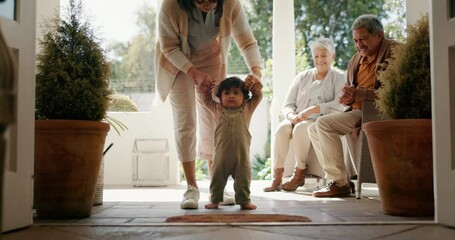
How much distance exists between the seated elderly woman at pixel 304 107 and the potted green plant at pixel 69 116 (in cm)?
206

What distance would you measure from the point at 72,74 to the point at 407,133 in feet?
5.05

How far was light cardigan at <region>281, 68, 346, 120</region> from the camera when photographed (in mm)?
4371

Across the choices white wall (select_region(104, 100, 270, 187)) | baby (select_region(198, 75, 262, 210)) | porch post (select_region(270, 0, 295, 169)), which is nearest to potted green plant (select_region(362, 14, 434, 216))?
baby (select_region(198, 75, 262, 210))

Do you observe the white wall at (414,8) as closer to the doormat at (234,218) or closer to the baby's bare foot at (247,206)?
the baby's bare foot at (247,206)

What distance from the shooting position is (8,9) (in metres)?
2.08

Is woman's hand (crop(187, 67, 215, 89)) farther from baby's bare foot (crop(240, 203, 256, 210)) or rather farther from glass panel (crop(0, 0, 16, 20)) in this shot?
glass panel (crop(0, 0, 16, 20))

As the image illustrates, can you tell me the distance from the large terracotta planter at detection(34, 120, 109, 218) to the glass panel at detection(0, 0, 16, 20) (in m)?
0.56

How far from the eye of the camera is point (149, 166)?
5395 mm

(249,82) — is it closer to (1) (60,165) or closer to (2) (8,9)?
(1) (60,165)

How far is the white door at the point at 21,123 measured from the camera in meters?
2.08

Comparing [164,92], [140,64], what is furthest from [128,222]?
[140,64]

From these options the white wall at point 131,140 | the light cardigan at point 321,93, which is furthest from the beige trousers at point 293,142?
the white wall at point 131,140

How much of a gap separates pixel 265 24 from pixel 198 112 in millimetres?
8778

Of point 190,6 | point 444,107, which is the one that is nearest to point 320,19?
point 190,6
